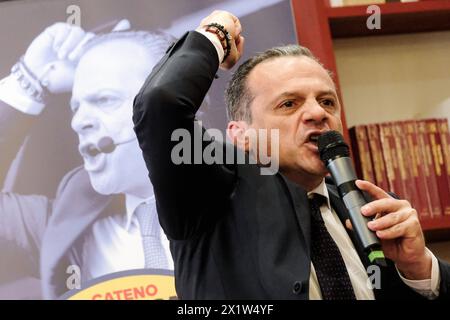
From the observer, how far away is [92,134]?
1.89 metres

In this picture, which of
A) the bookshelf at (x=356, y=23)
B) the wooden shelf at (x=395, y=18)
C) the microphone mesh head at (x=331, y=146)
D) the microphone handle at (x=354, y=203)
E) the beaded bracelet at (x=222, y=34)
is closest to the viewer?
A: the microphone handle at (x=354, y=203)

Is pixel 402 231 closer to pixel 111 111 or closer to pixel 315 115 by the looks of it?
pixel 315 115

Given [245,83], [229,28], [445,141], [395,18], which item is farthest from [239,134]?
[395,18]

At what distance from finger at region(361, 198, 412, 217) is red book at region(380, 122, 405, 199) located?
3.35 ft

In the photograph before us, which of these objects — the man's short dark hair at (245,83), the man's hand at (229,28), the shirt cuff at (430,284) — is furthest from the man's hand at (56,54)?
the shirt cuff at (430,284)

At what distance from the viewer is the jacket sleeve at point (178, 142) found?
967 millimetres

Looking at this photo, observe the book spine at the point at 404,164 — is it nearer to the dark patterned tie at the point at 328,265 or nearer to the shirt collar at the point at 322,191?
the shirt collar at the point at 322,191

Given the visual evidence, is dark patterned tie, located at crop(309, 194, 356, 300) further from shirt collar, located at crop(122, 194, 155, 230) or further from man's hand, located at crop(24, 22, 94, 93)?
man's hand, located at crop(24, 22, 94, 93)

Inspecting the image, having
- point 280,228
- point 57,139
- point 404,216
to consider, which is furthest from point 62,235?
point 404,216

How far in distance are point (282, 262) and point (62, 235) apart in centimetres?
98
